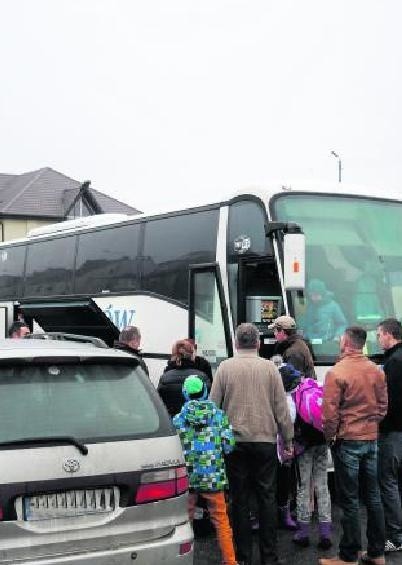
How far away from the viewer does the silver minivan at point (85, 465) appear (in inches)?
163

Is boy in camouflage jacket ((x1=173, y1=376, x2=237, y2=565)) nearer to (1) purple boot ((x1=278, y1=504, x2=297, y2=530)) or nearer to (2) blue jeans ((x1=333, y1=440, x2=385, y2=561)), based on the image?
(2) blue jeans ((x1=333, y1=440, x2=385, y2=561))

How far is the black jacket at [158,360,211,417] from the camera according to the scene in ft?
23.2

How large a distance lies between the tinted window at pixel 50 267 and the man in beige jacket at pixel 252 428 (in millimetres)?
7890

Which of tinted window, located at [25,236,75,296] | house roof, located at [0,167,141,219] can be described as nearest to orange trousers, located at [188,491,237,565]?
tinted window, located at [25,236,75,296]

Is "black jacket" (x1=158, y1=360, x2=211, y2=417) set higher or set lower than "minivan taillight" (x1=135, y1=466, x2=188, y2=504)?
higher

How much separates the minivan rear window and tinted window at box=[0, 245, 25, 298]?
10985 mm

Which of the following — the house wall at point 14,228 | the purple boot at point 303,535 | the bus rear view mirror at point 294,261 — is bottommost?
the purple boot at point 303,535

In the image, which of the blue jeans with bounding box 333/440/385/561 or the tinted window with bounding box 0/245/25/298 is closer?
the blue jeans with bounding box 333/440/385/561

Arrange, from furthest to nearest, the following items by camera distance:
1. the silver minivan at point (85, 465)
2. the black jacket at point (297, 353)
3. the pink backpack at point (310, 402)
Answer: the black jacket at point (297, 353) < the pink backpack at point (310, 402) < the silver minivan at point (85, 465)

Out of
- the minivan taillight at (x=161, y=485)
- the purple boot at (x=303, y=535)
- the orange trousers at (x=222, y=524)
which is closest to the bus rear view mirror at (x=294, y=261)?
the purple boot at (x=303, y=535)

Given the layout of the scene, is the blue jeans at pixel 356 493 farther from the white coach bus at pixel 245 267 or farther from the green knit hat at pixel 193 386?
the white coach bus at pixel 245 267

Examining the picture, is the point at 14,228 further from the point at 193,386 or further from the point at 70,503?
the point at 70,503

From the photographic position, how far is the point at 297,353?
7562mm

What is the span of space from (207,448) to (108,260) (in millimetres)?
7173
